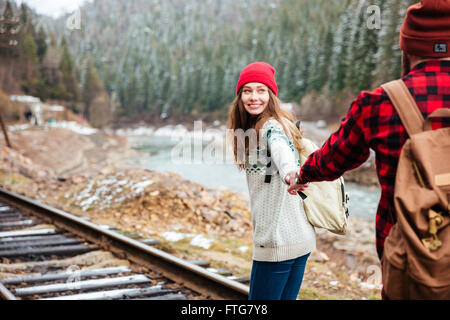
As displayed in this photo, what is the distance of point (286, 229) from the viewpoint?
2309 millimetres

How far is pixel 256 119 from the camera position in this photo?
247 cm

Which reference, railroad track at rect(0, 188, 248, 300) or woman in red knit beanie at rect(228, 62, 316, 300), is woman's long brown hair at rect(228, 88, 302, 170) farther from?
railroad track at rect(0, 188, 248, 300)

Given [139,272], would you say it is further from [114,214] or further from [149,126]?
[149,126]

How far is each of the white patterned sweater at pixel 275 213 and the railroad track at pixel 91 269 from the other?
2.10 m

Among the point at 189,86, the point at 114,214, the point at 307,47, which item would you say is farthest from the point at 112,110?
the point at 114,214

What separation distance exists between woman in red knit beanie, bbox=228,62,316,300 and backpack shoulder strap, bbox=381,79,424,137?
757 millimetres

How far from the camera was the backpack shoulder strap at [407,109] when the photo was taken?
1.47 meters

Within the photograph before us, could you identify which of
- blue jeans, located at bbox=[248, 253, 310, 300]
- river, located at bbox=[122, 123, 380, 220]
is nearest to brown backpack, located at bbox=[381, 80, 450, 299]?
blue jeans, located at bbox=[248, 253, 310, 300]

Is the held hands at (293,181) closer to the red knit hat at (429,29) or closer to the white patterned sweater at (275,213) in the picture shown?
the white patterned sweater at (275,213)

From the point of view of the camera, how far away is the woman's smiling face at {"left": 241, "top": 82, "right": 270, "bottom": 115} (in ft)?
8.01

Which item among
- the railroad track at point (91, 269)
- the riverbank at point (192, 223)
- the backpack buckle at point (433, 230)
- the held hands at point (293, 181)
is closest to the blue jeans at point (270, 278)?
the held hands at point (293, 181)

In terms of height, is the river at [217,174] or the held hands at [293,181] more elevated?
the held hands at [293,181]

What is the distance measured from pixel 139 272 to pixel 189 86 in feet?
273
